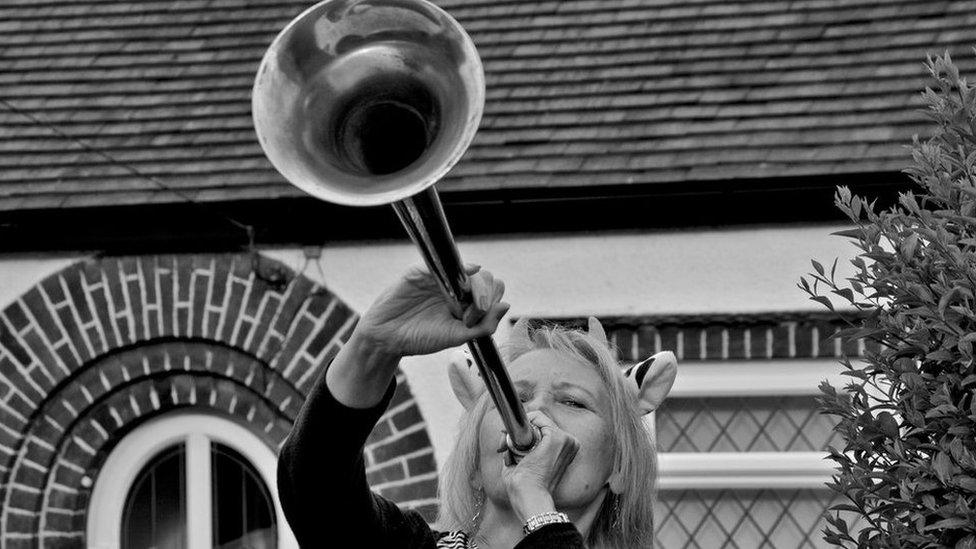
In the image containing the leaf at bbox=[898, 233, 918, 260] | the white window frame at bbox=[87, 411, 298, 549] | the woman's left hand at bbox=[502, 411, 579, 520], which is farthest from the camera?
the white window frame at bbox=[87, 411, 298, 549]

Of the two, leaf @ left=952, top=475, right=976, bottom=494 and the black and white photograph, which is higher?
the black and white photograph

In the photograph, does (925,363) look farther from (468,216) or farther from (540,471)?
(468,216)

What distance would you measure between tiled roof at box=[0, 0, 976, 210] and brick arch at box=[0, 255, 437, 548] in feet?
1.33

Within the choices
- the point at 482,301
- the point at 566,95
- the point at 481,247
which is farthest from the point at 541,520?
the point at 566,95

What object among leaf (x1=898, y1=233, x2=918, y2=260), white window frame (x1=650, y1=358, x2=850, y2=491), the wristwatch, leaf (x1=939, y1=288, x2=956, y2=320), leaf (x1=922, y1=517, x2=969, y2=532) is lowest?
leaf (x1=922, y1=517, x2=969, y2=532)

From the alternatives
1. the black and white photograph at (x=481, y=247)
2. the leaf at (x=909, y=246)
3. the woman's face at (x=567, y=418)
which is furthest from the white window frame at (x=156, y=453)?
the leaf at (x=909, y=246)

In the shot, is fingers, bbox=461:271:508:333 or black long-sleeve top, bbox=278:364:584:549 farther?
black long-sleeve top, bbox=278:364:584:549

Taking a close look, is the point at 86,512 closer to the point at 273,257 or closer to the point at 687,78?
the point at 273,257

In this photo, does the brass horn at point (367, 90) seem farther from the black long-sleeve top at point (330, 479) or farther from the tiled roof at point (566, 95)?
the tiled roof at point (566, 95)

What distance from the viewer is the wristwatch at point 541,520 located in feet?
10.4

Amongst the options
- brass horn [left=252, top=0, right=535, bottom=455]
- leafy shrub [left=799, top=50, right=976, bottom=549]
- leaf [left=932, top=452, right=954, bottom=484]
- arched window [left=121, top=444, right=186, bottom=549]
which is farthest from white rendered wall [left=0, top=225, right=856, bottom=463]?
brass horn [left=252, top=0, right=535, bottom=455]

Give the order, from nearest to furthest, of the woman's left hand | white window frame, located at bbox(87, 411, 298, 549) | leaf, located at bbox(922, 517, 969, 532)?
the woman's left hand, leaf, located at bbox(922, 517, 969, 532), white window frame, located at bbox(87, 411, 298, 549)

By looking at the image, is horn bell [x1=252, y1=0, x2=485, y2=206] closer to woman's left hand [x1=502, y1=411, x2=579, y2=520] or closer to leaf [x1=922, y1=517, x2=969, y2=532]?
woman's left hand [x1=502, y1=411, x2=579, y2=520]

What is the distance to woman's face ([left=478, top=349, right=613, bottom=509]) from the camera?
3.42 m
